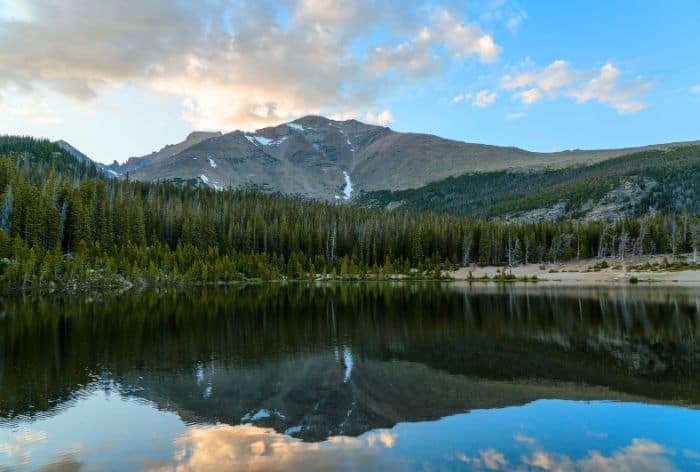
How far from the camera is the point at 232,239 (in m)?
138

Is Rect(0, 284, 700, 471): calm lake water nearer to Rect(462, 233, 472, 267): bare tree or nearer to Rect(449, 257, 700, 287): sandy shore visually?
Rect(449, 257, 700, 287): sandy shore

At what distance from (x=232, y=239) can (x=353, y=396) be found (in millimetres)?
121705

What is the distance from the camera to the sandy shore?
331ft

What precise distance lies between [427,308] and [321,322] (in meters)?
16.1

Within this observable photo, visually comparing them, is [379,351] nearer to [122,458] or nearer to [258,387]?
[258,387]

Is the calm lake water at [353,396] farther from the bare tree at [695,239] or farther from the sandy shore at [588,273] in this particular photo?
the bare tree at [695,239]

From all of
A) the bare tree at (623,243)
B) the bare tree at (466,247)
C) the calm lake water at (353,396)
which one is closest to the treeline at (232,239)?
the bare tree at (623,243)

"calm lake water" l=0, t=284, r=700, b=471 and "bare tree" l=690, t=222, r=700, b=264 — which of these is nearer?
"calm lake water" l=0, t=284, r=700, b=471

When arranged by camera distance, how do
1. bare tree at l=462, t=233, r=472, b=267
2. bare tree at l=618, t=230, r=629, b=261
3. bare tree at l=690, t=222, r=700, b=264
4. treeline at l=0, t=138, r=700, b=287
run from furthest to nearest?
bare tree at l=462, t=233, r=472, b=267 < bare tree at l=618, t=230, r=629, b=261 < bare tree at l=690, t=222, r=700, b=264 < treeline at l=0, t=138, r=700, b=287

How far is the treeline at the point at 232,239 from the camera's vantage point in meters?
94.6

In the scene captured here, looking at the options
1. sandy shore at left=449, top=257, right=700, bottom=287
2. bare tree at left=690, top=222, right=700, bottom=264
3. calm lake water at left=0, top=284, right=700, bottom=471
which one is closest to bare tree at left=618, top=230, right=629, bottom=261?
sandy shore at left=449, top=257, right=700, bottom=287

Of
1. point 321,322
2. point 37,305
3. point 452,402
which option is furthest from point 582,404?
point 37,305

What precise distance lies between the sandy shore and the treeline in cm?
473

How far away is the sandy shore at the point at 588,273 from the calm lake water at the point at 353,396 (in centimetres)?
6790
